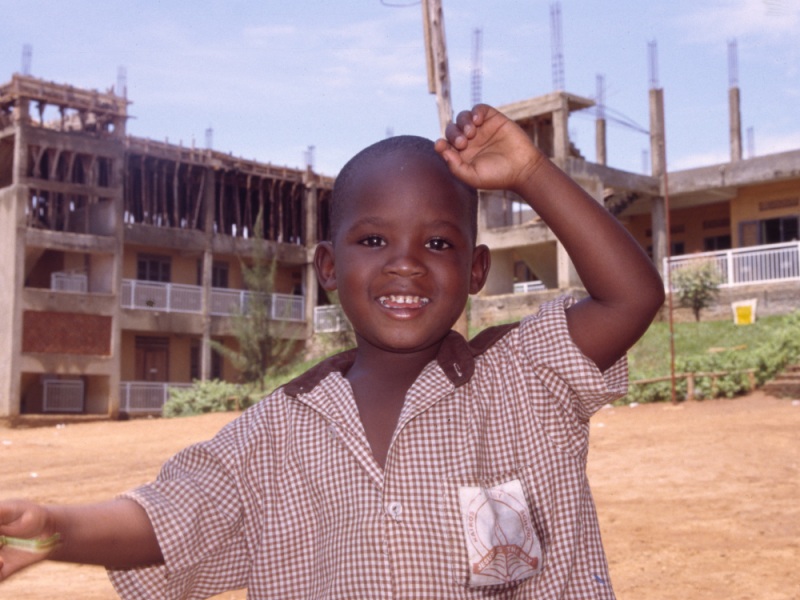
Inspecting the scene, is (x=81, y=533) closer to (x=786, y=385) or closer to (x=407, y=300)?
(x=407, y=300)

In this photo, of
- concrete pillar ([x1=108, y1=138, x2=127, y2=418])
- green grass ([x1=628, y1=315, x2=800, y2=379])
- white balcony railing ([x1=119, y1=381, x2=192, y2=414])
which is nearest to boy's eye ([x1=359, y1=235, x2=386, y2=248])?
green grass ([x1=628, y1=315, x2=800, y2=379])

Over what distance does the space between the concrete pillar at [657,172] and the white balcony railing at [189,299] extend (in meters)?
10.0

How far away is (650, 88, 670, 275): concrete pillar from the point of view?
25859mm

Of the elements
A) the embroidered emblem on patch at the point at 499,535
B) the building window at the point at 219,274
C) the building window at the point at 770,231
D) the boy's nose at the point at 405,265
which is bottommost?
the embroidered emblem on patch at the point at 499,535

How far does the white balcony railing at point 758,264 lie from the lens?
71.3 feet

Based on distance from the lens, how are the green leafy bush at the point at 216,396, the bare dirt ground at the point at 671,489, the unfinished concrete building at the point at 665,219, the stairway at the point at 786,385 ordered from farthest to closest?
the green leafy bush at the point at 216,396, the unfinished concrete building at the point at 665,219, the stairway at the point at 786,385, the bare dirt ground at the point at 671,489

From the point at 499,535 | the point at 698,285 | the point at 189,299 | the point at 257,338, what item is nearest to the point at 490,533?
the point at 499,535

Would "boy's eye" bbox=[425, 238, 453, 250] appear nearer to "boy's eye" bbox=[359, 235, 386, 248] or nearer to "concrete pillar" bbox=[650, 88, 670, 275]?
"boy's eye" bbox=[359, 235, 386, 248]

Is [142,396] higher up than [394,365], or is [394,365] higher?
[394,365]

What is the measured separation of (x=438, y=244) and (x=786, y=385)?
13.0 metres

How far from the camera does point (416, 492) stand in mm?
1723

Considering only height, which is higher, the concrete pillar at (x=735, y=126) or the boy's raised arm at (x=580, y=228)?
the concrete pillar at (x=735, y=126)

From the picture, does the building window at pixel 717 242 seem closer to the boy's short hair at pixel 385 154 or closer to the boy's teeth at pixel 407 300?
the boy's short hair at pixel 385 154

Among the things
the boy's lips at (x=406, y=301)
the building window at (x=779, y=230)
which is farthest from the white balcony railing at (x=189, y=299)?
the boy's lips at (x=406, y=301)
